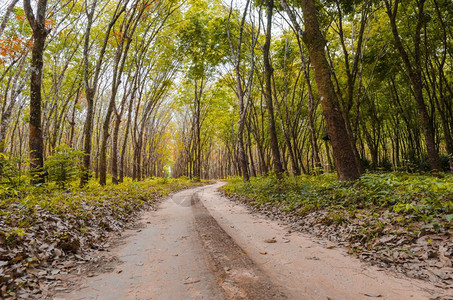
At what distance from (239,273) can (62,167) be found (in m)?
8.11

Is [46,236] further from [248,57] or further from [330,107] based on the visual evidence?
[248,57]

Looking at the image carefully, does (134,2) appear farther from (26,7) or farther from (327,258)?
(327,258)

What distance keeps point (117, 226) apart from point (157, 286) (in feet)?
12.0

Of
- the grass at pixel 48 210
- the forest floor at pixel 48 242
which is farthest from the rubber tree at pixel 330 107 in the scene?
the grass at pixel 48 210

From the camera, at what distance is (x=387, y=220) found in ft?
13.6

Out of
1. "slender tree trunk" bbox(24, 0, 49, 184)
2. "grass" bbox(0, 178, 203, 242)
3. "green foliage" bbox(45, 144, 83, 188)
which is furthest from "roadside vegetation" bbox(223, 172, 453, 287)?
"slender tree trunk" bbox(24, 0, 49, 184)

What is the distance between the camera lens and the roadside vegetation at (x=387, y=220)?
10.1 feet

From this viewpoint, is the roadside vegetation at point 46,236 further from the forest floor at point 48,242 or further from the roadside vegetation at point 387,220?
the roadside vegetation at point 387,220

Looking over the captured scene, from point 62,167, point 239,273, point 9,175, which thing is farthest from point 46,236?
point 62,167

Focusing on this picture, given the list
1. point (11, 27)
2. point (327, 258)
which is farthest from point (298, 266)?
point (11, 27)

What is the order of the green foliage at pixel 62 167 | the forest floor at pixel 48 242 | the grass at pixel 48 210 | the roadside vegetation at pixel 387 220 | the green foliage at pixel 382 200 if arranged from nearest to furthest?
the forest floor at pixel 48 242 < the roadside vegetation at pixel 387 220 < the grass at pixel 48 210 < the green foliage at pixel 382 200 < the green foliage at pixel 62 167

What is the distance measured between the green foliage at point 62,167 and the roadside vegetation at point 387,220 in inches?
283

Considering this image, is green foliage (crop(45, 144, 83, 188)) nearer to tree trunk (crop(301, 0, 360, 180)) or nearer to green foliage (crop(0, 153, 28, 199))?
green foliage (crop(0, 153, 28, 199))

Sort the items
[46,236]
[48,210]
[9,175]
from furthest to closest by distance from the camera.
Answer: [9,175] → [48,210] → [46,236]
